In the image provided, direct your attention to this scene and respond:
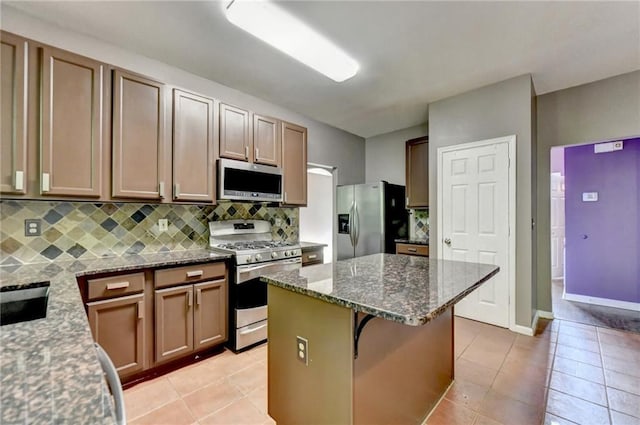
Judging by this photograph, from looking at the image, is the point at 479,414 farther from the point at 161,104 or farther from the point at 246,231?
the point at 161,104

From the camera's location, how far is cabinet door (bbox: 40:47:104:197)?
1.84 metres

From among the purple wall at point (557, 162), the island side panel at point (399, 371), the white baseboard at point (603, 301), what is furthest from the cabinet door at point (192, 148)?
the purple wall at point (557, 162)

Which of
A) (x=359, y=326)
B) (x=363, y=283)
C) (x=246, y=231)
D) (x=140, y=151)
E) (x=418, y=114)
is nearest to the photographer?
(x=359, y=326)

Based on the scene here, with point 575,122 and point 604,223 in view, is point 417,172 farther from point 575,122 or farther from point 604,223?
point 604,223

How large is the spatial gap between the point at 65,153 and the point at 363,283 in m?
2.15

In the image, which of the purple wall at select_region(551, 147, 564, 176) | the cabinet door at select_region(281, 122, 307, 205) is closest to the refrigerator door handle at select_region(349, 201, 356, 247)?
the cabinet door at select_region(281, 122, 307, 205)

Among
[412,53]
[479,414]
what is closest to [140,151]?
[412,53]

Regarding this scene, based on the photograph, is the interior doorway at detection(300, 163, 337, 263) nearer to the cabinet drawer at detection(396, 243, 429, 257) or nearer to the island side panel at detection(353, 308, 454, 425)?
the cabinet drawer at detection(396, 243, 429, 257)

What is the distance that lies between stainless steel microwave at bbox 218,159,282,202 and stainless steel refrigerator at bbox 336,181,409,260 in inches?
61.1

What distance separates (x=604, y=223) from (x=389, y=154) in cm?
307

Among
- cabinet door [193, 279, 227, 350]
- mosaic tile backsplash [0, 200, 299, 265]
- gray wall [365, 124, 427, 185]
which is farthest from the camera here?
gray wall [365, 124, 427, 185]

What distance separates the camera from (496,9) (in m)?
1.97

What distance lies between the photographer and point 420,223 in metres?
4.32

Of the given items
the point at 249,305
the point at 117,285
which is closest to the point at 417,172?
the point at 249,305
